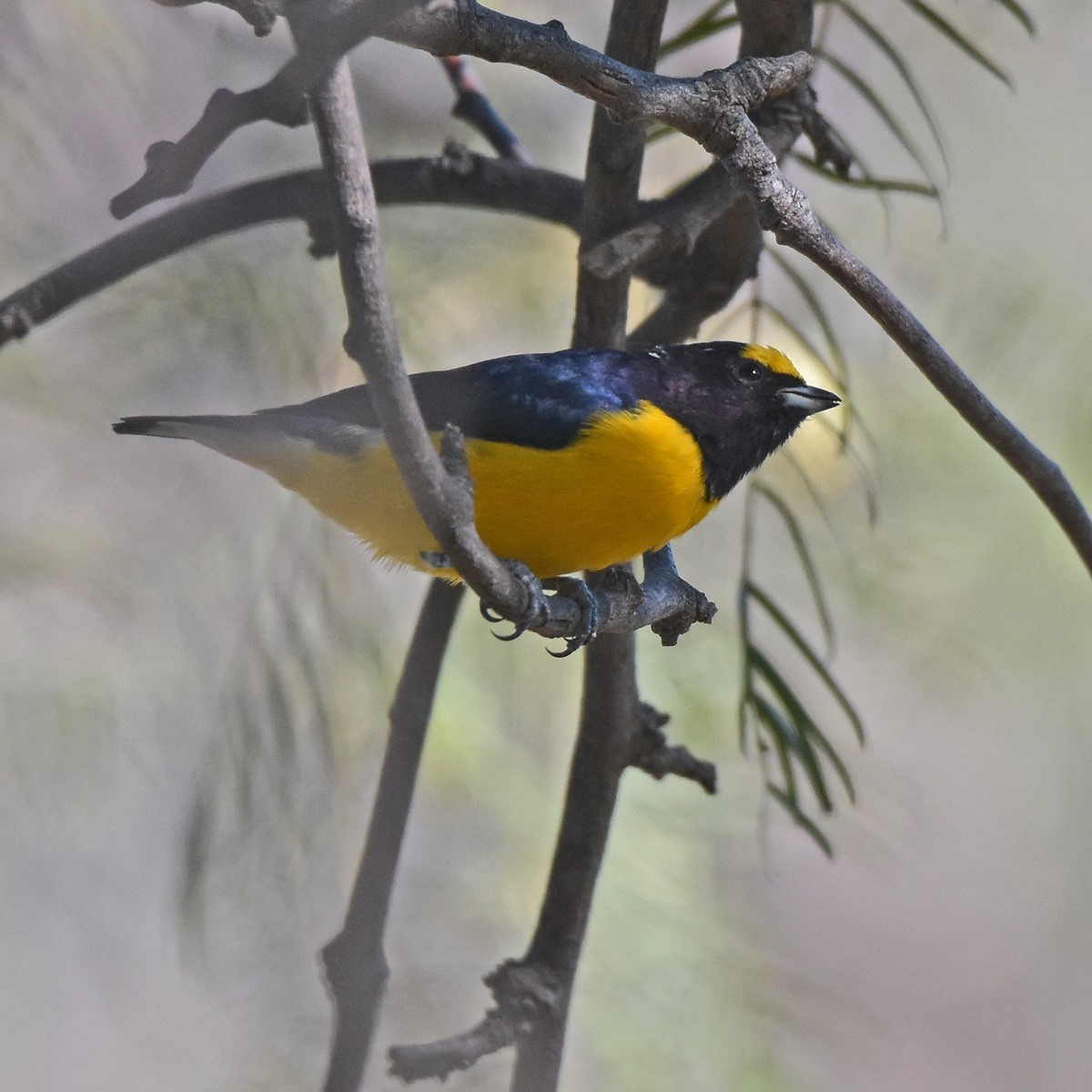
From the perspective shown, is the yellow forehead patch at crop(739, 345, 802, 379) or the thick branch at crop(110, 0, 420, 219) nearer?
the thick branch at crop(110, 0, 420, 219)

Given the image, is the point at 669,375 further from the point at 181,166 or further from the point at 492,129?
the point at 181,166

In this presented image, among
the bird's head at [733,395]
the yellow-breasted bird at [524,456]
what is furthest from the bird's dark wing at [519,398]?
the bird's head at [733,395]

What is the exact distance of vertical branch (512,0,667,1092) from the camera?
62.3 inches

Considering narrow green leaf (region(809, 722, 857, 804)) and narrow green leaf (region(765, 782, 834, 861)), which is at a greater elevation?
narrow green leaf (region(809, 722, 857, 804))

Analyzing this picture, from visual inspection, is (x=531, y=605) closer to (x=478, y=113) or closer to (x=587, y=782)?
(x=587, y=782)

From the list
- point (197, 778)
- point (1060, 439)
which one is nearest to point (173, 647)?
point (197, 778)

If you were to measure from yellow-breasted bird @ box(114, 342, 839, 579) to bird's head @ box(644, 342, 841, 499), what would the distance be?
43 millimetres

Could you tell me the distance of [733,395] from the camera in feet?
5.69

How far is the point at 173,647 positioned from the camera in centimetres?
185

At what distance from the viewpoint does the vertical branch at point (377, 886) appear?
1.60 m

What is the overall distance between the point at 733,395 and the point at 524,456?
0.37 m

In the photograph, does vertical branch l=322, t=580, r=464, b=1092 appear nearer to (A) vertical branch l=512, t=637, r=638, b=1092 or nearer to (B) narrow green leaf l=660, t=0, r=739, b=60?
(A) vertical branch l=512, t=637, r=638, b=1092

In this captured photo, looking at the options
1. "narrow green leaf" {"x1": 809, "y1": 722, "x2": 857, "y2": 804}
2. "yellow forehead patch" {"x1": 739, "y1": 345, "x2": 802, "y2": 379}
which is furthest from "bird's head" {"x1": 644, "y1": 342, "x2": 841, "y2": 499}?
"narrow green leaf" {"x1": 809, "y1": 722, "x2": 857, "y2": 804}

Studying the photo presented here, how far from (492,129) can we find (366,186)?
121cm
